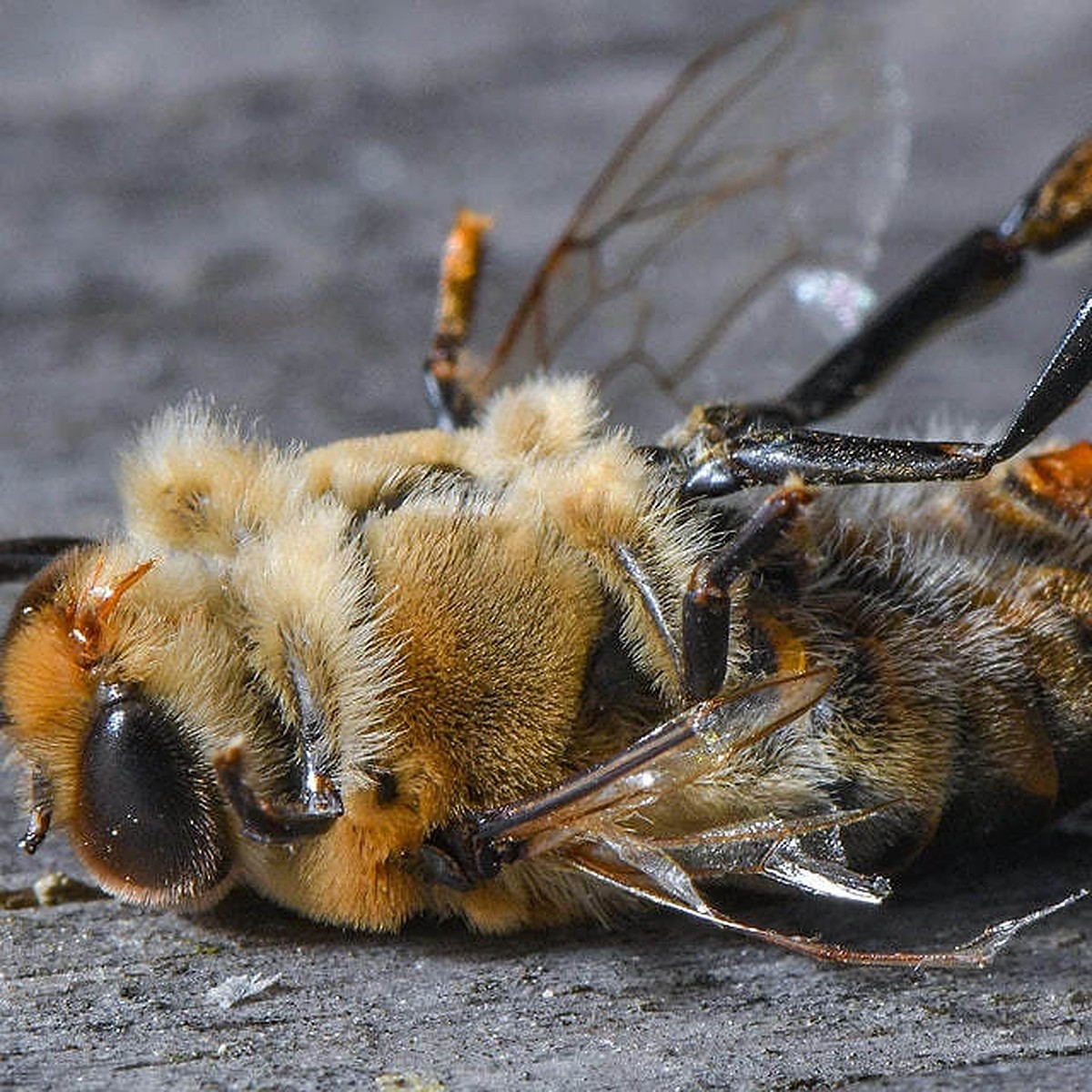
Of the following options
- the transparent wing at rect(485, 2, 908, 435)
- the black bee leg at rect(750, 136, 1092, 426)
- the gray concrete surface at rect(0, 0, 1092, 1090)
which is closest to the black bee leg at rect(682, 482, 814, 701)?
the gray concrete surface at rect(0, 0, 1092, 1090)

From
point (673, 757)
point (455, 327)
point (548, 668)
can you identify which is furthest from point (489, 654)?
point (455, 327)

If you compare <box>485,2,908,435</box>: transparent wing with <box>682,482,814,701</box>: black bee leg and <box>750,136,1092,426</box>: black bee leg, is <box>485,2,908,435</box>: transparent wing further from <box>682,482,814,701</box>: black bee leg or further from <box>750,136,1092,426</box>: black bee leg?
<box>682,482,814,701</box>: black bee leg

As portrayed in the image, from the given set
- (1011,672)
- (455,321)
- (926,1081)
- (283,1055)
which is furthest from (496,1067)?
(455,321)

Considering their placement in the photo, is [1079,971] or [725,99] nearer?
[1079,971]

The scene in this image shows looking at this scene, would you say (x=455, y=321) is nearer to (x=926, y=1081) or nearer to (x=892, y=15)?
(x=926, y=1081)

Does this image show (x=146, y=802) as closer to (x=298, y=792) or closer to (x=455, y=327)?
(x=298, y=792)
